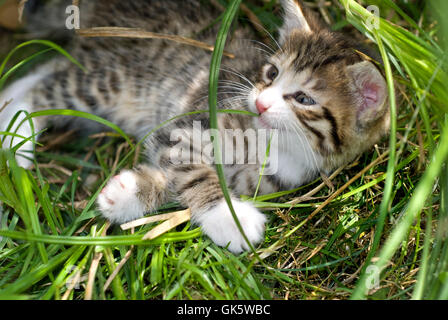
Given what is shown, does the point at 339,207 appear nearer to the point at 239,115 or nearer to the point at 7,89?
the point at 239,115

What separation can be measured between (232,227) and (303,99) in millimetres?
670

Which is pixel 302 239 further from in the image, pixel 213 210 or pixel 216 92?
pixel 216 92

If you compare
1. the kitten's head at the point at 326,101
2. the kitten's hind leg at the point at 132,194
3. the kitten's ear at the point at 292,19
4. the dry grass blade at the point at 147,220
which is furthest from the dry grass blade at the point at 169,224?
the kitten's ear at the point at 292,19

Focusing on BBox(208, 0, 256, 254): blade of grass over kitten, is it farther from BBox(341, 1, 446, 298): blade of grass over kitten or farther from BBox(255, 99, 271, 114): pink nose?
BBox(341, 1, 446, 298): blade of grass over kitten

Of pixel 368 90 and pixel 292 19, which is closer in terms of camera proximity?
pixel 368 90

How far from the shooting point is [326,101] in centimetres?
191

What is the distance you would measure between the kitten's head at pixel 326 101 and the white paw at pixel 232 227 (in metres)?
0.41

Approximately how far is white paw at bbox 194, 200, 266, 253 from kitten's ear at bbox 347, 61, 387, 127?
67 cm

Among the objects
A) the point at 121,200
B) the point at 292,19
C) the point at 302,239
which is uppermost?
the point at 292,19

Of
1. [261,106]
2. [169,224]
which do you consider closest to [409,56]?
[261,106]

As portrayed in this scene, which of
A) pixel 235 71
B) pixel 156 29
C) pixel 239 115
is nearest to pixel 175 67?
pixel 156 29

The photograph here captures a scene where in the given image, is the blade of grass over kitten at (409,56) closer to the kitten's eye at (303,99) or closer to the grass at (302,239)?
the grass at (302,239)

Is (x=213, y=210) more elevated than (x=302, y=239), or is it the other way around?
(x=213, y=210)

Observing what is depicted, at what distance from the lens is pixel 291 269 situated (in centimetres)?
189
